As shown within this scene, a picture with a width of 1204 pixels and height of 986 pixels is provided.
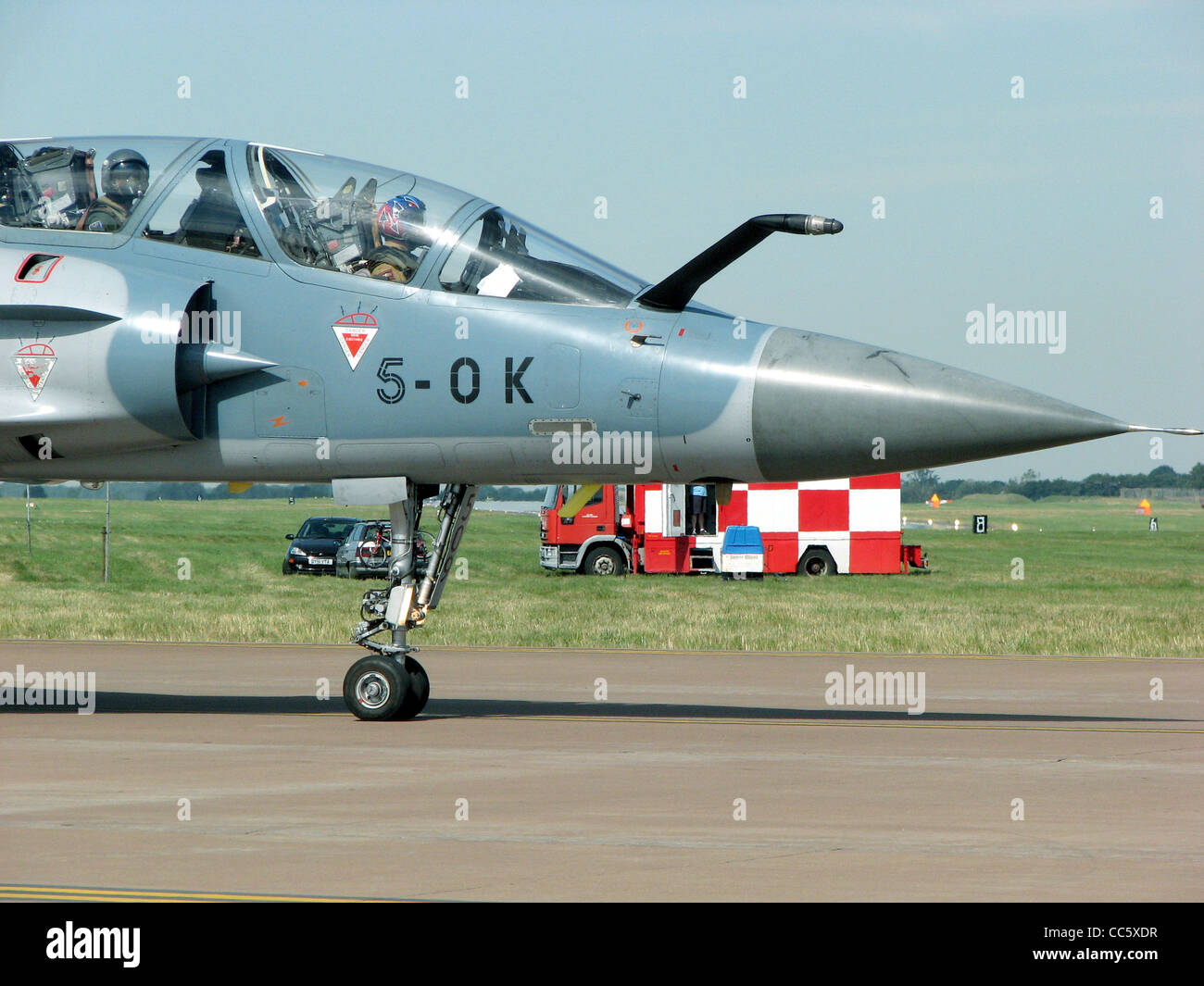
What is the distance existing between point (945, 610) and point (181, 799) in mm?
22717

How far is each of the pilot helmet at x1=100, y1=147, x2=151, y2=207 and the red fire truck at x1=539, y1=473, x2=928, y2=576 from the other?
101 feet

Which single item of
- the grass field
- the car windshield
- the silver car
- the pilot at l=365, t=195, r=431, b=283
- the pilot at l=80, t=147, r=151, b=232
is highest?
the pilot at l=80, t=147, r=151, b=232

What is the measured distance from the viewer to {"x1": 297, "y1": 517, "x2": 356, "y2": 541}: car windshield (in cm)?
4766

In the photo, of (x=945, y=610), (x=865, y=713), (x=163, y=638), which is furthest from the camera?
(x=945, y=610)

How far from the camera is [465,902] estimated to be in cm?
622

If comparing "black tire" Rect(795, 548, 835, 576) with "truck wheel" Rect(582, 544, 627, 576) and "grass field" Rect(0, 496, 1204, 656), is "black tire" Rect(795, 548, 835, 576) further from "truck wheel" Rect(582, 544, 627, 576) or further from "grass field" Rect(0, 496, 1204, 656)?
"truck wheel" Rect(582, 544, 627, 576)

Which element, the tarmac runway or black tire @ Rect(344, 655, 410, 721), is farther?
black tire @ Rect(344, 655, 410, 721)

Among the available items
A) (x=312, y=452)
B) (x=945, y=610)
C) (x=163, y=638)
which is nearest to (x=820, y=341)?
(x=312, y=452)

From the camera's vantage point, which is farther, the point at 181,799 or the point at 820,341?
the point at 820,341

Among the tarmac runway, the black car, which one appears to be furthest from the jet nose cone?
the black car

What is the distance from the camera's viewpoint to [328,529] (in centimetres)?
4825

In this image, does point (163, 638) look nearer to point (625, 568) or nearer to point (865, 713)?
point (865, 713)

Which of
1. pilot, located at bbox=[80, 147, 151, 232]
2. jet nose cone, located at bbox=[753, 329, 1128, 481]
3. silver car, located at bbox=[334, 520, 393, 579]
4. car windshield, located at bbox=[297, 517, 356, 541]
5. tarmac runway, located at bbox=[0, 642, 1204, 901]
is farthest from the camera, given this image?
car windshield, located at bbox=[297, 517, 356, 541]

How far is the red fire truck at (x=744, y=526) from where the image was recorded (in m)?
43.1
